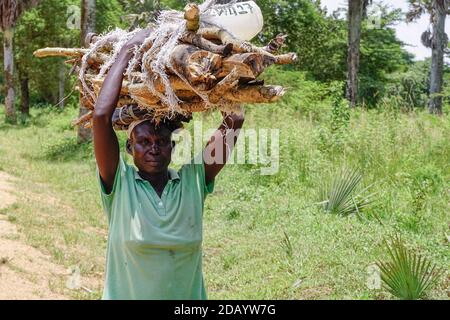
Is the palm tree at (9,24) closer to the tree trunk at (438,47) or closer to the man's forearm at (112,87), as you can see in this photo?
the tree trunk at (438,47)

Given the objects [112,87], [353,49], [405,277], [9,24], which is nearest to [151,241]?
[112,87]

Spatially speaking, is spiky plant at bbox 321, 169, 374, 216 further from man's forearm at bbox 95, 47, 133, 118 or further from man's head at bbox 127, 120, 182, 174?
man's forearm at bbox 95, 47, 133, 118

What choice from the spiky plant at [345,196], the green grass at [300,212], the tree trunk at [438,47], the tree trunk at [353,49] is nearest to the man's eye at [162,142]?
the green grass at [300,212]

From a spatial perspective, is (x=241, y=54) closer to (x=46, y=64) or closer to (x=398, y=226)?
(x=398, y=226)

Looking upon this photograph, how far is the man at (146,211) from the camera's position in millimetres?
2260

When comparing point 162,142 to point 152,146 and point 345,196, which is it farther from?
point 345,196

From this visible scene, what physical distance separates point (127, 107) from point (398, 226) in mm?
3782

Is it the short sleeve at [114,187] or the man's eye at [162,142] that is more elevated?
the man's eye at [162,142]

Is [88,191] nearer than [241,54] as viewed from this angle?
No

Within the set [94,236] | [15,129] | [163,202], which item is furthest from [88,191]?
[15,129]

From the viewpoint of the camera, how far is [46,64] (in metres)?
24.5

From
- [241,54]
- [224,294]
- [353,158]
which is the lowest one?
[224,294]

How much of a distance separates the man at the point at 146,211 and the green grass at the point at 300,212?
3.36ft

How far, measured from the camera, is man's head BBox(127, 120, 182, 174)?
94.7 inches
